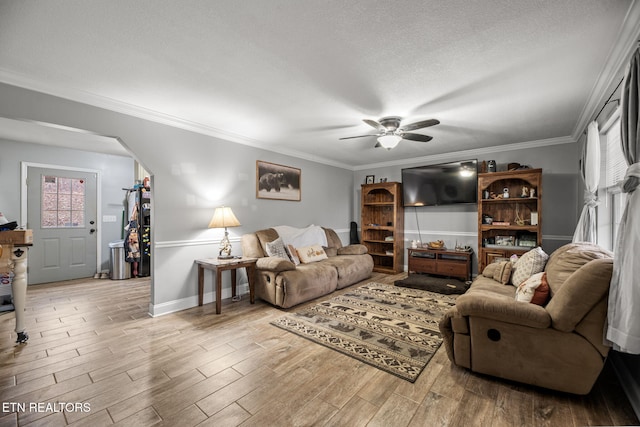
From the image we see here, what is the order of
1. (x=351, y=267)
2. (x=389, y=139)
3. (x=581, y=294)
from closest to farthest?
(x=581, y=294)
(x=389, y=139)
(x=351, y=267)

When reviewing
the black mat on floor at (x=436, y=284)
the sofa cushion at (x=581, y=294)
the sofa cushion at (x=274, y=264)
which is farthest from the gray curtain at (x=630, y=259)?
the sofa cushion at (x=274, y=264)

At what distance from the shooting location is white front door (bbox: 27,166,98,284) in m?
4.79

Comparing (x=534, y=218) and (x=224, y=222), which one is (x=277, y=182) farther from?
(x=534, y=218)

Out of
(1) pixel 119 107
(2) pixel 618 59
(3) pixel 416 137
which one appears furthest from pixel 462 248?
(1) pixel 119 107

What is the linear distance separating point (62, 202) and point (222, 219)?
12.1 feet

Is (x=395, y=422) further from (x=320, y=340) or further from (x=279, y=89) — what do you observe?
(x=279, y=89)

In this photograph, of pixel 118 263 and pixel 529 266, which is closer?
pixel 529 266

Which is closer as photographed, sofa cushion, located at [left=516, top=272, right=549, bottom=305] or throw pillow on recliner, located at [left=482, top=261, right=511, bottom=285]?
sofa cushion, located at [left=516, top=272, right=549, bottom=305]

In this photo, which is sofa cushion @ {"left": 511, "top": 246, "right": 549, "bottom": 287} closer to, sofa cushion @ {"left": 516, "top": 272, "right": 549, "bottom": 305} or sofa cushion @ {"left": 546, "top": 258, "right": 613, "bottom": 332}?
sofa cushion @ {"left": 516, "top": 272, "right": 549, "bottom": 305}

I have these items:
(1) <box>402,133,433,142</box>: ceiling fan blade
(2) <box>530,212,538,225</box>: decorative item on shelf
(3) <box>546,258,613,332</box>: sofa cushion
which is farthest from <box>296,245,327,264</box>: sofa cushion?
(2) <box>530,212,538,225</box>: decorative item on shelf

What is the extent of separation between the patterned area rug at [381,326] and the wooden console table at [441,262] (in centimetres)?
97

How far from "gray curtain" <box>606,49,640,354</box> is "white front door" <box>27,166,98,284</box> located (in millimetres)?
7151

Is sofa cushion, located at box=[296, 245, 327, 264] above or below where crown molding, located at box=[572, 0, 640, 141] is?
below

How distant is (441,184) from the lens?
527 centimetres
